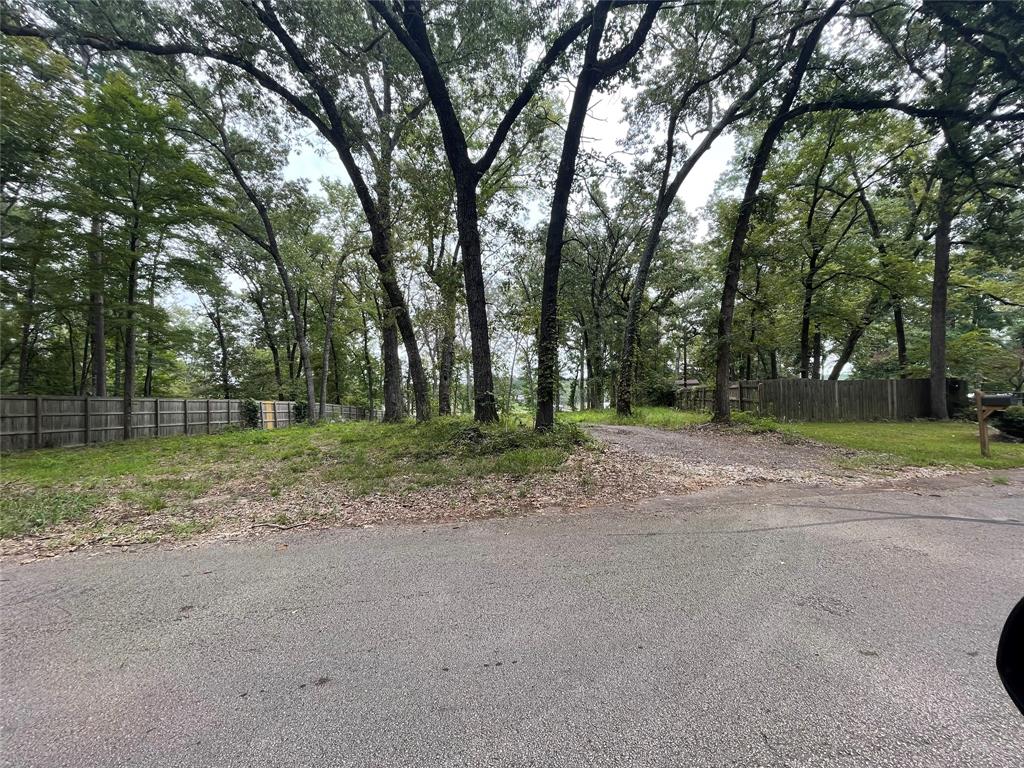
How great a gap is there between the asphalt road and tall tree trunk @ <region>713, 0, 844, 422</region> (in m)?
9.13

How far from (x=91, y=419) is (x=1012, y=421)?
24.8 m

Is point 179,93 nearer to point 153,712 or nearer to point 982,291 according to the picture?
point 153,712

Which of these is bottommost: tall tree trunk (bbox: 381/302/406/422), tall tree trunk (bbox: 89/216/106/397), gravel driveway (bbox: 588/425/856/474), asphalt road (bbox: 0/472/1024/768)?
asphalt road (bbox: 0/472/1024/768)

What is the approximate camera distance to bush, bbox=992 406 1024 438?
9.12 m

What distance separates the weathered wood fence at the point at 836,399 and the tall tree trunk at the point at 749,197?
4.19 meters

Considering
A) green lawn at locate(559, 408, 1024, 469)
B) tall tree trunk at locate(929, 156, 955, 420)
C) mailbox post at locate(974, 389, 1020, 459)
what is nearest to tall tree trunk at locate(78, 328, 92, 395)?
green lawn at locate(559, 408, 1024, 469)

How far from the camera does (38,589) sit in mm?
2785

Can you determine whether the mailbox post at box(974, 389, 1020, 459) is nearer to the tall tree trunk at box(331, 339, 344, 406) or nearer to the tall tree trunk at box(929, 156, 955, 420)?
the tall tree trunk at box(929, 156, 955, 420)

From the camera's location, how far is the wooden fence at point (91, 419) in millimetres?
10438

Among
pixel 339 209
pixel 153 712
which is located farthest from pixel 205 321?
pixel 153 712

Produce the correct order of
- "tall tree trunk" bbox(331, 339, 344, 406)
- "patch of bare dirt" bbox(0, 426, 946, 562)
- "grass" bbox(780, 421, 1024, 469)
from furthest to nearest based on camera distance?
1. "tall tree trunk" bbox(331, 339, 344, 406)
2. "grass" bbox(780, 421, 1024, 469)
3. "patch of bare dirt" bbox(0, 426, 946, 562)

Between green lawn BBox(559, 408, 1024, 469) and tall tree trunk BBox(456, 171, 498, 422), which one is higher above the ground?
tall tree trunk BBox(456, 171, 498, 422)

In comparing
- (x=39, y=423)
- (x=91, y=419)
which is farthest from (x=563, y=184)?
(x=91, y=419)

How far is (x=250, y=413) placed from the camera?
20.1 m
